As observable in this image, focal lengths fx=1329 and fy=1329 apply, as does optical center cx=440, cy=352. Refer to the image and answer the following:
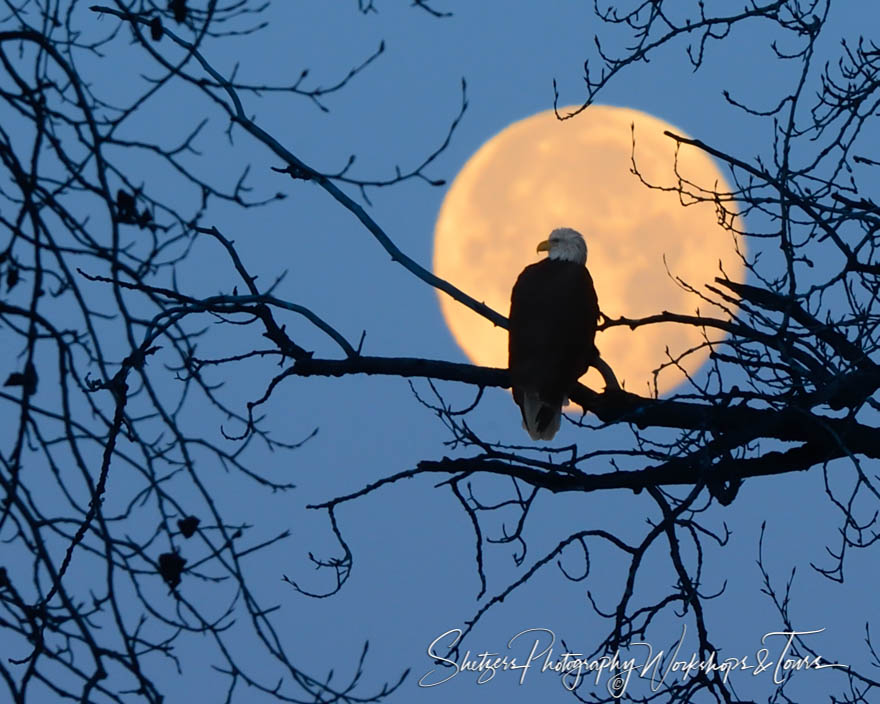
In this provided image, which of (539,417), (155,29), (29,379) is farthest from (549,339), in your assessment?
(29,379)

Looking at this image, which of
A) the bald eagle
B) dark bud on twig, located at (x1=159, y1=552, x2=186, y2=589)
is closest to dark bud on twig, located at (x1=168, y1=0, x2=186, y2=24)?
dark bud on twig, located at (x1=159, y1=552, x2=186, y2=589)

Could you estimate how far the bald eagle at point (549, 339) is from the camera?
6.85m

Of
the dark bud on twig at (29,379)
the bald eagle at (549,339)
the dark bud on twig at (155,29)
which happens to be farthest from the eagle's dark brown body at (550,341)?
the dark bud on twig at (29,379)

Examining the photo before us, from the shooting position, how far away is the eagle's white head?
8141mm

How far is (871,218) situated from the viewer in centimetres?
441

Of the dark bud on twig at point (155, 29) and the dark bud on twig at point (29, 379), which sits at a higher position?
the dark bud on twig at point (155, 29)

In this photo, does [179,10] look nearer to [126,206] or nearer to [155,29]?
[155,29]

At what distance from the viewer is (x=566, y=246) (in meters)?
8.15

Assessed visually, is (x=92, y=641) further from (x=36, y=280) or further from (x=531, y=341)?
(x=531, y=341)

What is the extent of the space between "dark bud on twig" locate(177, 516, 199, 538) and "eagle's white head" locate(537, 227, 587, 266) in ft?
16.6

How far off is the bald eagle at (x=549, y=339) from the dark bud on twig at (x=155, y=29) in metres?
Result: 3.29

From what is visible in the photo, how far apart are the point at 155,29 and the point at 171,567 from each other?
1427mm

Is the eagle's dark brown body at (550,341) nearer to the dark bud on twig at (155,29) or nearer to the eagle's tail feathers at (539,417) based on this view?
the eagle's tail feathers at (539,417)

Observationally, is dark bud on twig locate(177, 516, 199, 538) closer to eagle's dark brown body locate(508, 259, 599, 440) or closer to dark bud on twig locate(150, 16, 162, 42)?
dark bud on twig locate(150, 16, 162, 42)
